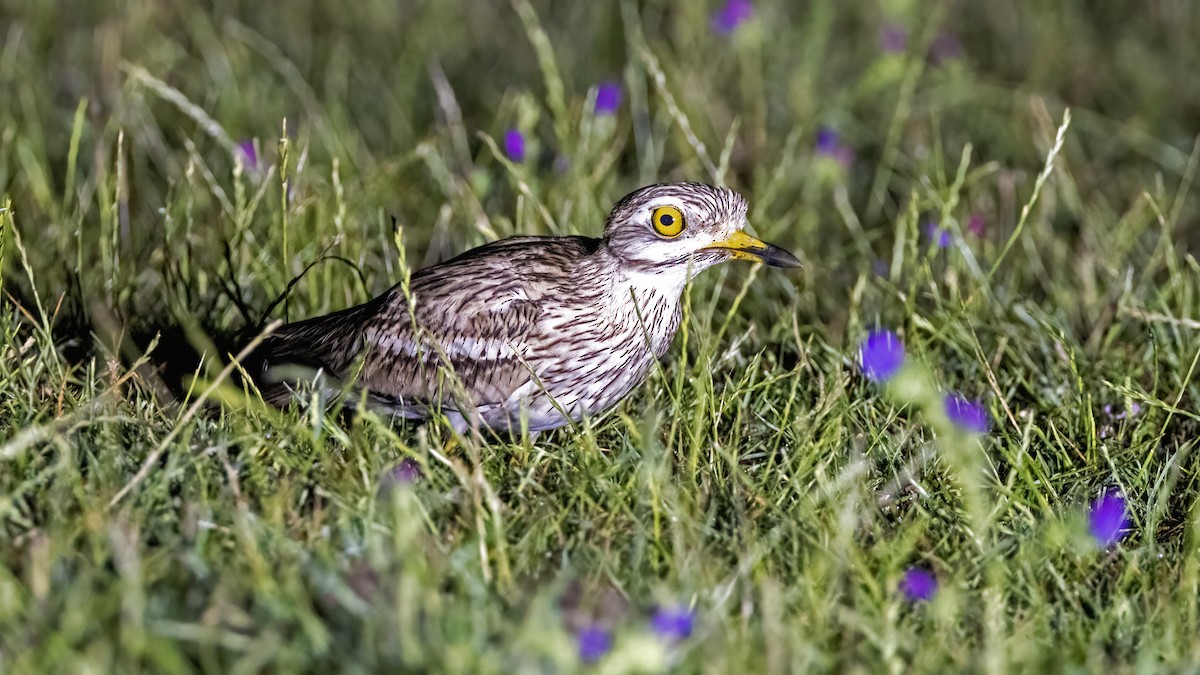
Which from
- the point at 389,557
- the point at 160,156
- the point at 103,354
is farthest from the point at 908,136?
the point at 389,557

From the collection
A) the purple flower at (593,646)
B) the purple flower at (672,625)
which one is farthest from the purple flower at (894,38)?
the purple flower at (593,646)

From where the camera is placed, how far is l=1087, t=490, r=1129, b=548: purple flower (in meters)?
3.77

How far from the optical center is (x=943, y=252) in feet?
19.8

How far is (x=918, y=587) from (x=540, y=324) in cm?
140

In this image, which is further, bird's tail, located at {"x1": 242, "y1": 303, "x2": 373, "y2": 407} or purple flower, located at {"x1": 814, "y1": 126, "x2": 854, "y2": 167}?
purple flower, located at {"x1": 814, "y1": 126, "x2": 854, "y2": 167}

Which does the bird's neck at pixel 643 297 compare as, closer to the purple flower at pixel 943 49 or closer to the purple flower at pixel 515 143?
the purple flower at pixel 515 143

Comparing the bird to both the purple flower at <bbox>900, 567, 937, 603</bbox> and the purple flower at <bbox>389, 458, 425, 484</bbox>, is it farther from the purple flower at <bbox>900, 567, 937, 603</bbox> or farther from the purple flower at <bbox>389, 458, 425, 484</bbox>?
the purple flower at <bbox>900, 567, 937, 603</bbox>

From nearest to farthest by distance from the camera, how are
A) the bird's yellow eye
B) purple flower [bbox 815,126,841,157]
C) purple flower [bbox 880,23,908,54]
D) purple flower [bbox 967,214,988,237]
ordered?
1. the bird's yellow eye
2. purple flower [bbox 967,214,988,237]
3. purple flower [bbox 815,126,841,157]
4. purple flower [bbox 880,23,908,54]

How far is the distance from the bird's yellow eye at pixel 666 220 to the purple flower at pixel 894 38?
3.00 meters

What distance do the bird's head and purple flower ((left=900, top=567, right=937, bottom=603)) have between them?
1.16 metres

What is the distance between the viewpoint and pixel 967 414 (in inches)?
175

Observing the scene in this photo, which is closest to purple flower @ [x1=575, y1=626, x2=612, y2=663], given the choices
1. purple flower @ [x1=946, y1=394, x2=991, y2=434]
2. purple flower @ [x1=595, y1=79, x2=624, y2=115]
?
purple flower @ [x1=946, y1=394, x2=991, y2=434]

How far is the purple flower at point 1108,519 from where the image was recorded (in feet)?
12.4

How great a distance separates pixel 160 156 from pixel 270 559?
372cm
